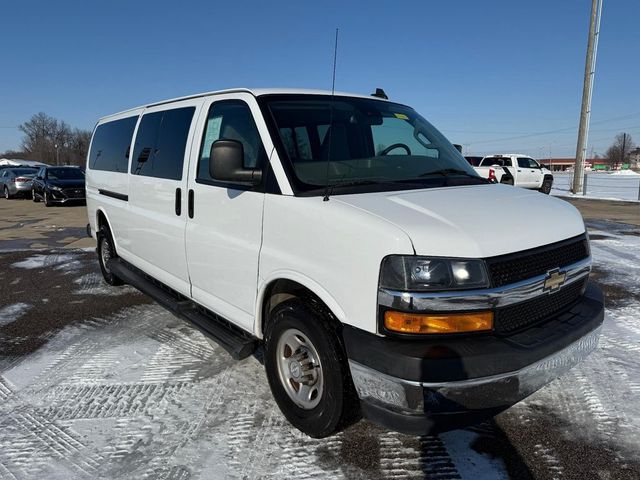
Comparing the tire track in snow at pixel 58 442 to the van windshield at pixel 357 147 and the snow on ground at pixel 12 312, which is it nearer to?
the van windshield at pixel 357 147

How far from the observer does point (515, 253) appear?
2381mm

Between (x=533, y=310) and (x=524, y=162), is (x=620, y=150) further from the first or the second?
(x=533, y=310)

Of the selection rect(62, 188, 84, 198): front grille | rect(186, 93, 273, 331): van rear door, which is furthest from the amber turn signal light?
rect(62, 188, 84, 198): front grille

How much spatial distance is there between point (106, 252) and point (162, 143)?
2643 mm

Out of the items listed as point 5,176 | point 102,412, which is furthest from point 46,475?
point 5,176

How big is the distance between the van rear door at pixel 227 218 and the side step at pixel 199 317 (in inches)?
5.5

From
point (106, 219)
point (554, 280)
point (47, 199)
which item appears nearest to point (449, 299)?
point (554, 280)

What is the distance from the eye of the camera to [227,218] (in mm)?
3287

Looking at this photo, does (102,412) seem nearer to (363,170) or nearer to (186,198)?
(186,198)

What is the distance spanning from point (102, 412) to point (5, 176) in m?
25.6

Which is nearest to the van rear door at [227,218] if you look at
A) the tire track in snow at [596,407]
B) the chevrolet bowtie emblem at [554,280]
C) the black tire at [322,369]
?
the black tire at [322,369]

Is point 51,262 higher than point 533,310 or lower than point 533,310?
lower

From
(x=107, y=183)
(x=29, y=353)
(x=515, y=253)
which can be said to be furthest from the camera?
(x=107, y=183)

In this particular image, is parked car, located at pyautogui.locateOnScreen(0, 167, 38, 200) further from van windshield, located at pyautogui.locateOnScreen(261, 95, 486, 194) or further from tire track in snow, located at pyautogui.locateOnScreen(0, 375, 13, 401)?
van windshield, located at pyautogui.locateOnScreen(261, 95, 486, 194)
